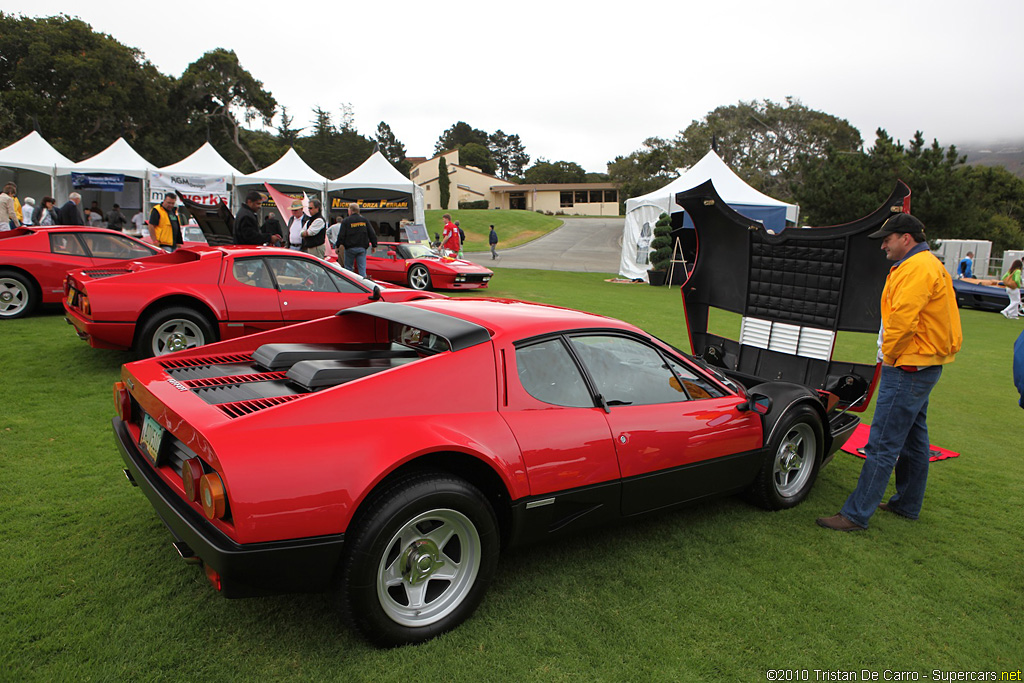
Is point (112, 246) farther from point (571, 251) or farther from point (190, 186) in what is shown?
point (571, 251)

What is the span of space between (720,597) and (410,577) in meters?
1.51

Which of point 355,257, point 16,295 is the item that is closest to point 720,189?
point 355,257

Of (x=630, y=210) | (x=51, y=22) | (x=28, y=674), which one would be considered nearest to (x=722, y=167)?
(x=630, y=210)

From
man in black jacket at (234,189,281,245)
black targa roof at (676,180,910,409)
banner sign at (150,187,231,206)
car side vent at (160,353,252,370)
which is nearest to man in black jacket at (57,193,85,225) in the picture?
man in black jacket at (234,189,281,245)

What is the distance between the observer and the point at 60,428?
4633mm

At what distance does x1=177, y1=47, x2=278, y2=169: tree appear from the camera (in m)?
48.9

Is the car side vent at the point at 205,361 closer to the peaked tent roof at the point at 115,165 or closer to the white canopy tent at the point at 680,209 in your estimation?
the white canopy tent at the point at 680,209

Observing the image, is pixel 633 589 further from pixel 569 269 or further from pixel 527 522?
pixel 569 269

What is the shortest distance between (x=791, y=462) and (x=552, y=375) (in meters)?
2.06

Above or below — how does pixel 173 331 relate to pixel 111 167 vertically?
below

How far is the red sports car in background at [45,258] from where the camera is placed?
815 cm

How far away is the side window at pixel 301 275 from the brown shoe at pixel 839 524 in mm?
5261

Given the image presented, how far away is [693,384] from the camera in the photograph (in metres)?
3.54

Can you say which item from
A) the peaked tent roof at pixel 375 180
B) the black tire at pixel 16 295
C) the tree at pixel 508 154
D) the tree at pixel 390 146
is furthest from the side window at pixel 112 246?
the tree at pixel 508 154
